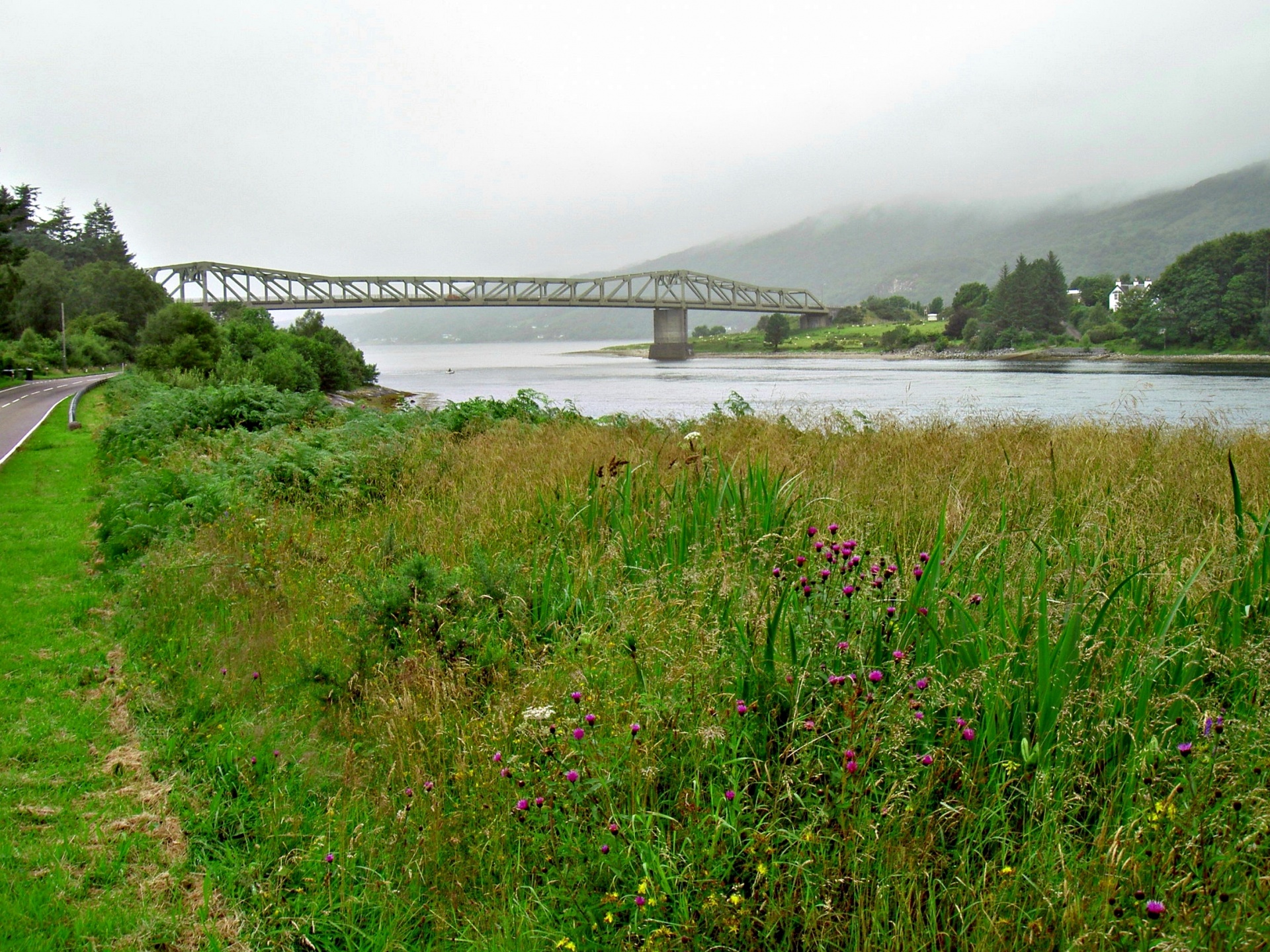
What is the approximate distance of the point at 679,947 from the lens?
2354 mm

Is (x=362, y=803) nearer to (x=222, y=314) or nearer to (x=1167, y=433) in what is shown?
(x=1167, y=433)

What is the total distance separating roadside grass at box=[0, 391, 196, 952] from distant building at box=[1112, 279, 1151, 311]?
9371 cm

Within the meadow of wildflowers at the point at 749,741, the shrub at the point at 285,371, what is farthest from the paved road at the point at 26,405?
the meadow of wildflowers at the point at 749,741

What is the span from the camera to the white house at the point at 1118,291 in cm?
8486

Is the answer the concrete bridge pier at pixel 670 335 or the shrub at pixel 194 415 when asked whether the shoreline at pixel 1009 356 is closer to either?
the concrete bridge pier at pixel 670 335

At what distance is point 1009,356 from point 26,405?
78.0 m

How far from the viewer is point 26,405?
23.7 meters

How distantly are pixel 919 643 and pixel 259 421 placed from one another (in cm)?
1589

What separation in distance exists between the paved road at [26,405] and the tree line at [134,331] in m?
3.30

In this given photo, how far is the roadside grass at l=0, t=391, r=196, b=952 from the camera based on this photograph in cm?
279

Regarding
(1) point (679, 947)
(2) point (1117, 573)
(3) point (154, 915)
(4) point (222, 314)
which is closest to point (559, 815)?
(1) point (679, 947)

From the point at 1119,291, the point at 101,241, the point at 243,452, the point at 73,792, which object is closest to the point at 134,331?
the point at 101,241

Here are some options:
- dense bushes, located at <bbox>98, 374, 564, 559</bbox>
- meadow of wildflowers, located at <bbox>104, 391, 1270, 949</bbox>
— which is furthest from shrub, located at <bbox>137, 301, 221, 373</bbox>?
meadow of wildflowers, located at <bbox>104, 391, 1270, 949</bbox>

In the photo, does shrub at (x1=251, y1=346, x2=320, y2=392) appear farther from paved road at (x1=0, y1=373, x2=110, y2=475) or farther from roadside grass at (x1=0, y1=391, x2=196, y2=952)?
roadside grass at (x1=0, y1=391, x2=196, y2=952)
